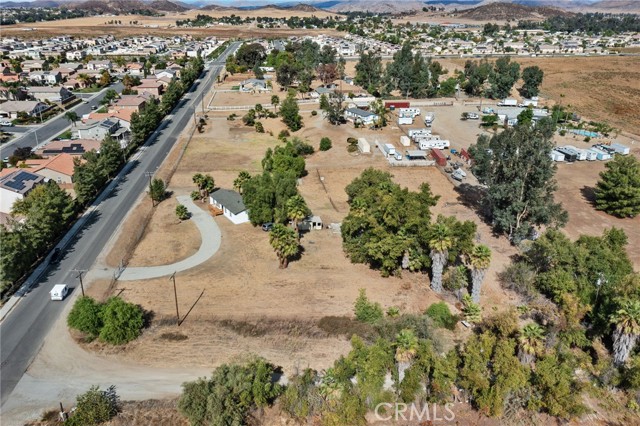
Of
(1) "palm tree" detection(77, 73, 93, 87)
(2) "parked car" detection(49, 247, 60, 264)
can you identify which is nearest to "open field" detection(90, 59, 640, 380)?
(2) "parked car" detection(49, 247, 60, 264)

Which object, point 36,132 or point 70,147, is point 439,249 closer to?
point 70,147

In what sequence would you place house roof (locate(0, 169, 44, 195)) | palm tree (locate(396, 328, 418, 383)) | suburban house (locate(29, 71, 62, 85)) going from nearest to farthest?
1. palm tree (locate(396, 328, 418, 383))
2. house roof (locate(0, 169, 44, 195))
3. suburban house (locate(29, 71, 62, 85))

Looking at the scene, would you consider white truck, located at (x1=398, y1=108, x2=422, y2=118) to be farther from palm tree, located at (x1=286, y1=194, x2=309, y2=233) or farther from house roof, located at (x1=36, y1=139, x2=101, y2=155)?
house roof, located at (x1=36, y1=139, x2=101, y2=155)

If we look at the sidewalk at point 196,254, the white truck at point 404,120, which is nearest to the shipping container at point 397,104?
the white truck at point 404,120

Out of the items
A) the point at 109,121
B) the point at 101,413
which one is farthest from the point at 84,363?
the point at 109,121

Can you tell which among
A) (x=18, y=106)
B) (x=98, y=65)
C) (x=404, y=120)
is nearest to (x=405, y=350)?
(x=404, y=120)
